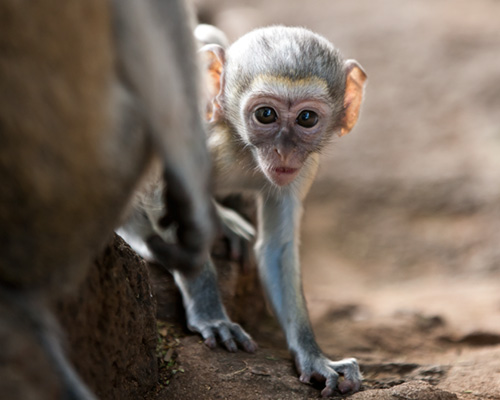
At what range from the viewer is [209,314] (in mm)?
4426

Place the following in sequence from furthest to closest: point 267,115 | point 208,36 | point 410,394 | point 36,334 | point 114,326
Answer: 1. point 208,36
2. point 267,115
3. point 410,394
4. point 114,326
5. point 36,334

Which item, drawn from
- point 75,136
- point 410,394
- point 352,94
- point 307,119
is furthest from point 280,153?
point 75,136

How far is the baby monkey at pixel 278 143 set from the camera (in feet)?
14.0

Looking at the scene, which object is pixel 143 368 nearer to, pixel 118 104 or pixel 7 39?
pixel 118 104

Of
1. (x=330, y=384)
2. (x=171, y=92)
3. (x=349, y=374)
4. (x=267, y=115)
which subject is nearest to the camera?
(x=171, y=92)

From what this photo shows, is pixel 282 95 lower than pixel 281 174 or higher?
higher

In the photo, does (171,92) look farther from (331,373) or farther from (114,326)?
(331,373)

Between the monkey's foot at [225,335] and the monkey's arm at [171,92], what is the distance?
1.63 m

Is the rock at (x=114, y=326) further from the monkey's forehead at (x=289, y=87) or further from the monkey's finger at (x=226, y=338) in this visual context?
the monkey's forehead at (x=289, y=87)

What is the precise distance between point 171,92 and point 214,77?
2.43m

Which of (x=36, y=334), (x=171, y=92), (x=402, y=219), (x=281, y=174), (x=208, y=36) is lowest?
(x=36, y=334)

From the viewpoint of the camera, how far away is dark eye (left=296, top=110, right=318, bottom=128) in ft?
14.4

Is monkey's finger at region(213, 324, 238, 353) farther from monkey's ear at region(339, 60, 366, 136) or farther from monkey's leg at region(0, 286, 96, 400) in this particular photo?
monkey's leg at region(0, 286, 96, 400)

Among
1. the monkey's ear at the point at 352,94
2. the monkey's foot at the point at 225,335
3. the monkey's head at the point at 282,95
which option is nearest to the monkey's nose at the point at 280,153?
the monkey's head at the point at 282,95
